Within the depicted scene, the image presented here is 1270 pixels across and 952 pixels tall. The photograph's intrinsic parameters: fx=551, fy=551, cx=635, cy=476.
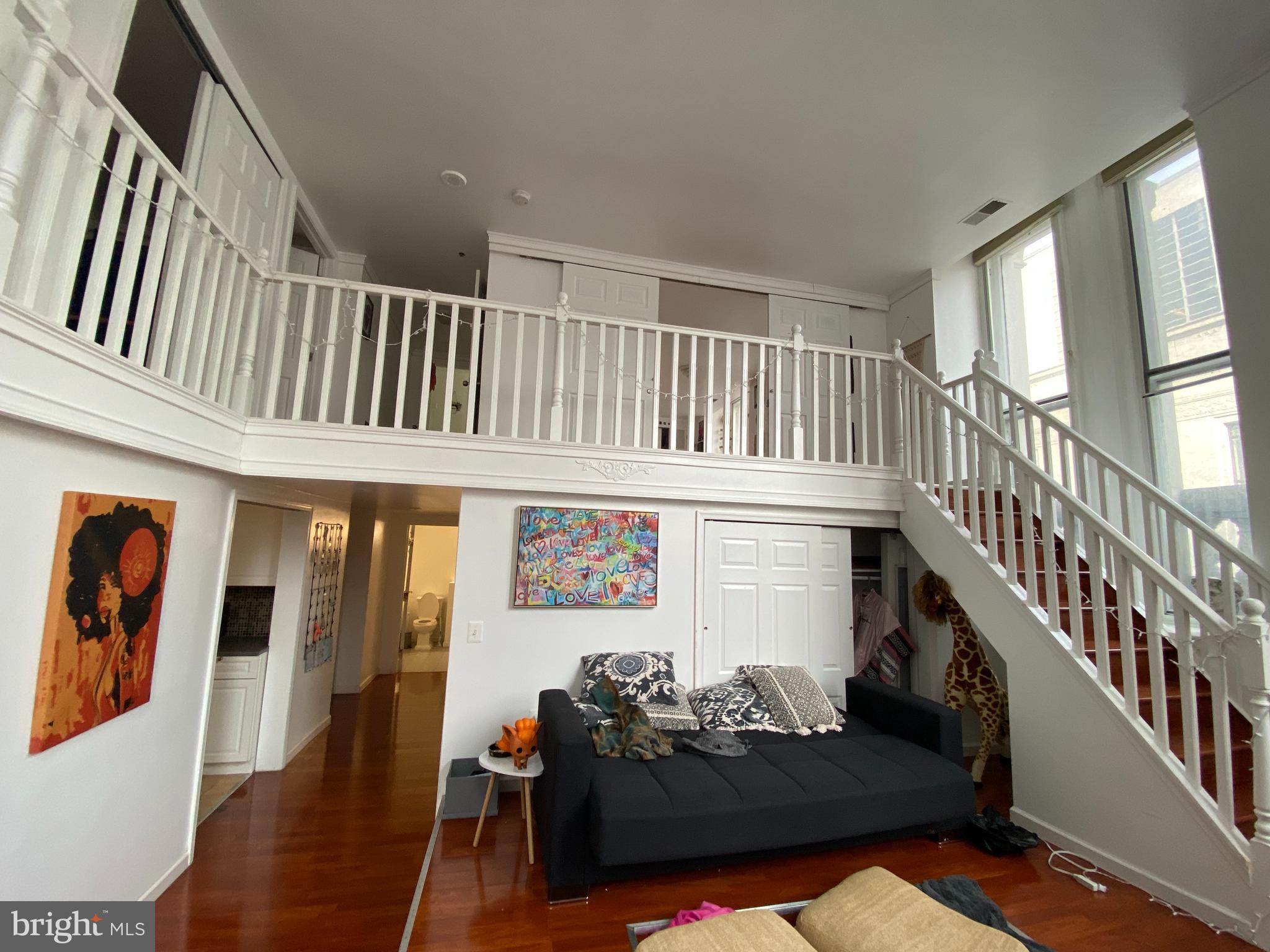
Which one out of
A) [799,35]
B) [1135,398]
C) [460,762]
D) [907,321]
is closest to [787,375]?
[907,321]

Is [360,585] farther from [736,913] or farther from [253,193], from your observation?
[736,913]

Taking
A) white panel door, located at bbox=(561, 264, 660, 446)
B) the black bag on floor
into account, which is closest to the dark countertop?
white panel door, located at bbox=(561, 264, 660, 446)

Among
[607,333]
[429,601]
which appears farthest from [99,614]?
[429,601]

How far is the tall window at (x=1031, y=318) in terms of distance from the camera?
454 cm

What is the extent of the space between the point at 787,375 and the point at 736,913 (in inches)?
182

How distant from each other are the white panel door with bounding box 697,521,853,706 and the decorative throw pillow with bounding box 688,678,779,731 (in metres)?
0.24

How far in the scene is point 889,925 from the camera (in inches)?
71.8

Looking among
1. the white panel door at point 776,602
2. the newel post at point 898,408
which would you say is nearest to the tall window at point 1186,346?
the newel post at point 898,408

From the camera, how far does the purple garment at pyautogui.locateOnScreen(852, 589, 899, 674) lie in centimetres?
447

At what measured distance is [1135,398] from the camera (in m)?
3.94

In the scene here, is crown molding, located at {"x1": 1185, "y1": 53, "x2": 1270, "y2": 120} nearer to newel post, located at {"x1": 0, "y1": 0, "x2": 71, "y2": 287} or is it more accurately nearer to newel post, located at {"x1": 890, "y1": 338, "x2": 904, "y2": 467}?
newel post, located at {"x1": 890, "y1": 338, "x2": 904, "y2": 467}

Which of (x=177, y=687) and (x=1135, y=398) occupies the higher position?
(x=1135, y=398)

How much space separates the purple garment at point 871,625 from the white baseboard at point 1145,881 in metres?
1.49

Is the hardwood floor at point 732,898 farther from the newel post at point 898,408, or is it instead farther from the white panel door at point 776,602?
the newel post at point 898,408
